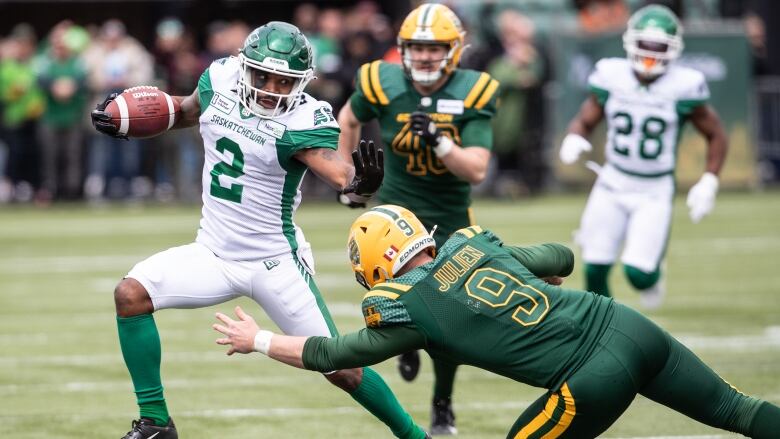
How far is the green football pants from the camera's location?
16.0 feet

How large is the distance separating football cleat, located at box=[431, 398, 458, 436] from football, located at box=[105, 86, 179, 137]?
181 centimetres

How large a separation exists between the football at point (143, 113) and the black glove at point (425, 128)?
1120mm

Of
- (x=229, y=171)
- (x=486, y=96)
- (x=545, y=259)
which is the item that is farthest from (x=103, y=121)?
(x=545, y=259)

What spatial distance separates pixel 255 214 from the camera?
5973 mm

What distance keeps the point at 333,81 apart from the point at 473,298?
484 inches

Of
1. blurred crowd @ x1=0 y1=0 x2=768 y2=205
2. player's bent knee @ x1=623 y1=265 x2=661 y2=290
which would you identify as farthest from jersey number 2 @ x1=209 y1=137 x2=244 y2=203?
blurred crowd @ x1=0 y1=0 x2=768 y2=205

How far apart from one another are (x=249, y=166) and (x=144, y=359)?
881mm

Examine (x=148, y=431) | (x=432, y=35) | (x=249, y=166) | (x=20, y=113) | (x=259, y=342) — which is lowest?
(x=20, y=113)

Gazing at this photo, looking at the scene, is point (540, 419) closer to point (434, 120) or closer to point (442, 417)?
point (442, 417)

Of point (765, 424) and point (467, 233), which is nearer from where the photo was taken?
point (765, 424)

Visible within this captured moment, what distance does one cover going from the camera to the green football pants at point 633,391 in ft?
16.0

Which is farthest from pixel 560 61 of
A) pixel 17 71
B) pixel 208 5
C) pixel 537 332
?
pixel 537 332

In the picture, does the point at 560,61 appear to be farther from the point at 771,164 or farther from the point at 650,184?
the point at 650,184

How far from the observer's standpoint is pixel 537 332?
193 inches
